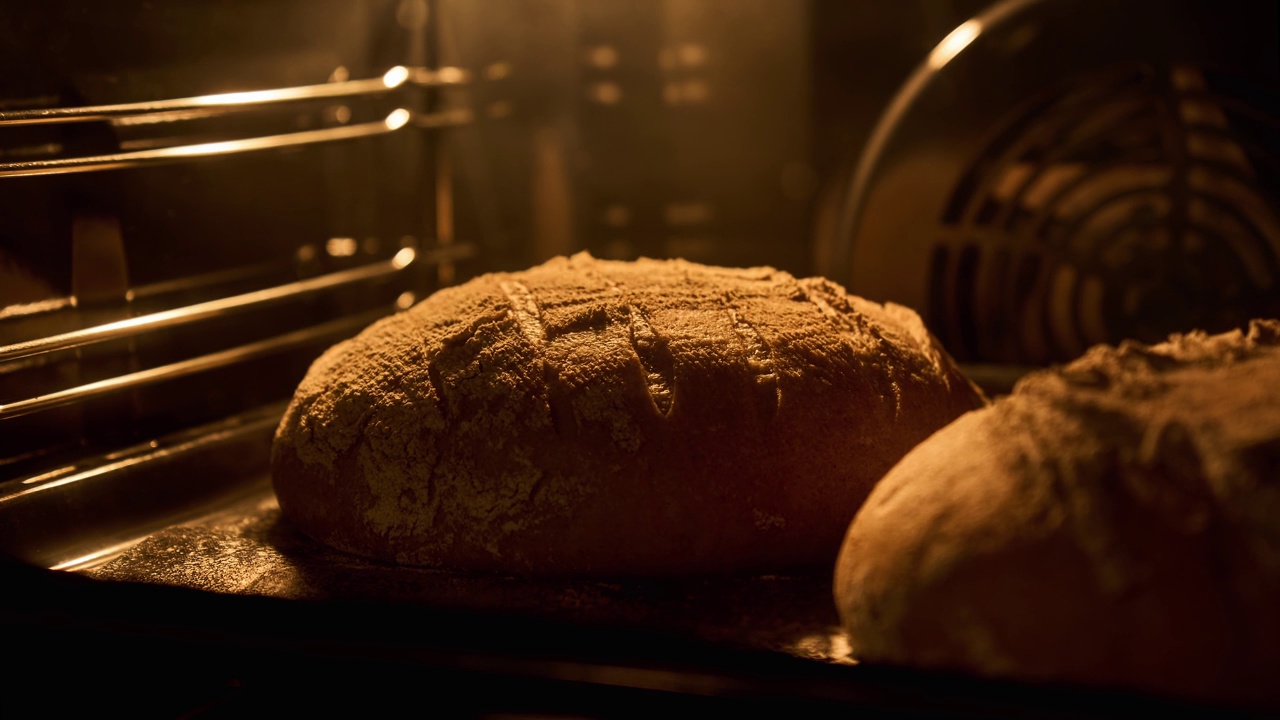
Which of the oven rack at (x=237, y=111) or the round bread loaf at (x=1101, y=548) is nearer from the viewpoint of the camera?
the round bread loaf at (x=1101, y=548)

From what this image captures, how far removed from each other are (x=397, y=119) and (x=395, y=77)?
0.22ft

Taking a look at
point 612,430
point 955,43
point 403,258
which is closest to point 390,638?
point 612,430

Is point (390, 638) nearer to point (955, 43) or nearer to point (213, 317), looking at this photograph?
point (213, 317)

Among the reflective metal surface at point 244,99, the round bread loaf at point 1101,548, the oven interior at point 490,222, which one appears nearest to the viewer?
the round bread loaf at point 1101,548

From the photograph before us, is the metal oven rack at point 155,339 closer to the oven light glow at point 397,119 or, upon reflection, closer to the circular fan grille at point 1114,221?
the oven light glow at point 397,119

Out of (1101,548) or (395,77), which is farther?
(395,77)

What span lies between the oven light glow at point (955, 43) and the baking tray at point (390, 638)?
90 centimetres

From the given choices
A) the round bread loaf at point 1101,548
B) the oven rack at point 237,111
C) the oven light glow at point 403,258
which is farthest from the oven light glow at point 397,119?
the round bread loaf at point 1101,548

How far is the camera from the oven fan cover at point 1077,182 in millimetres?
1466

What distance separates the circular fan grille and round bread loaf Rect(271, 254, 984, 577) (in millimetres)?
522

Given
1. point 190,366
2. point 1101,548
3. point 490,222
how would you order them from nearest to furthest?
point 1101,548
point 190,366
point 490,222

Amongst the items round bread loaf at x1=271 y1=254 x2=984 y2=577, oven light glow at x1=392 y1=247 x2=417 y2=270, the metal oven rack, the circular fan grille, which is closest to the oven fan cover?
the circular fan grille

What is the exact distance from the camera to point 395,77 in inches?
67.3

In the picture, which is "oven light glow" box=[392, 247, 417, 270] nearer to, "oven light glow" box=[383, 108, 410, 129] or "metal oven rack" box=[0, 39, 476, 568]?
"metal oven rack" box=[0, 39, 476, 568]
